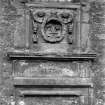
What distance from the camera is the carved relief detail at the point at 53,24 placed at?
38.2 ft

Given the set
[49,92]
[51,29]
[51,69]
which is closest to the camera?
[49,92]

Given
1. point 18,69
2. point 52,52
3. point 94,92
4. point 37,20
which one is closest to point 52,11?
point 37,20

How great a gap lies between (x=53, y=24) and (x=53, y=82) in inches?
71.2

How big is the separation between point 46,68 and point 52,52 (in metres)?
0.52

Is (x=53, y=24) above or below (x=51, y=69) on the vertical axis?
above

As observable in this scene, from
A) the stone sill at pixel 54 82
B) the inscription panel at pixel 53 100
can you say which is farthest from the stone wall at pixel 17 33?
the inscription panel at pixel 53 100

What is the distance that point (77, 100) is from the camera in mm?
11492

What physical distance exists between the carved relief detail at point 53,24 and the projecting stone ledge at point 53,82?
1.18 m

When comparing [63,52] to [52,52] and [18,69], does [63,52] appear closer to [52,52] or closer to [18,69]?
[52,52]

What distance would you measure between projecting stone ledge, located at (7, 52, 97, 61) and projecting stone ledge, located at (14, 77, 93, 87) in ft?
1.96

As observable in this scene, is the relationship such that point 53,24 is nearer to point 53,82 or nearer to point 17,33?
point 17,33

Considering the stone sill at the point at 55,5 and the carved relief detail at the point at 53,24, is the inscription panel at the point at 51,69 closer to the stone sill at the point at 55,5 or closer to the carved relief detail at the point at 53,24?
the carved relief detail at the point at 53,24

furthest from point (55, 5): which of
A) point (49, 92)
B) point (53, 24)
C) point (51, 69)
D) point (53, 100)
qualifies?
point (53, 100)

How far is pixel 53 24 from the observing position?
11.8 metres
